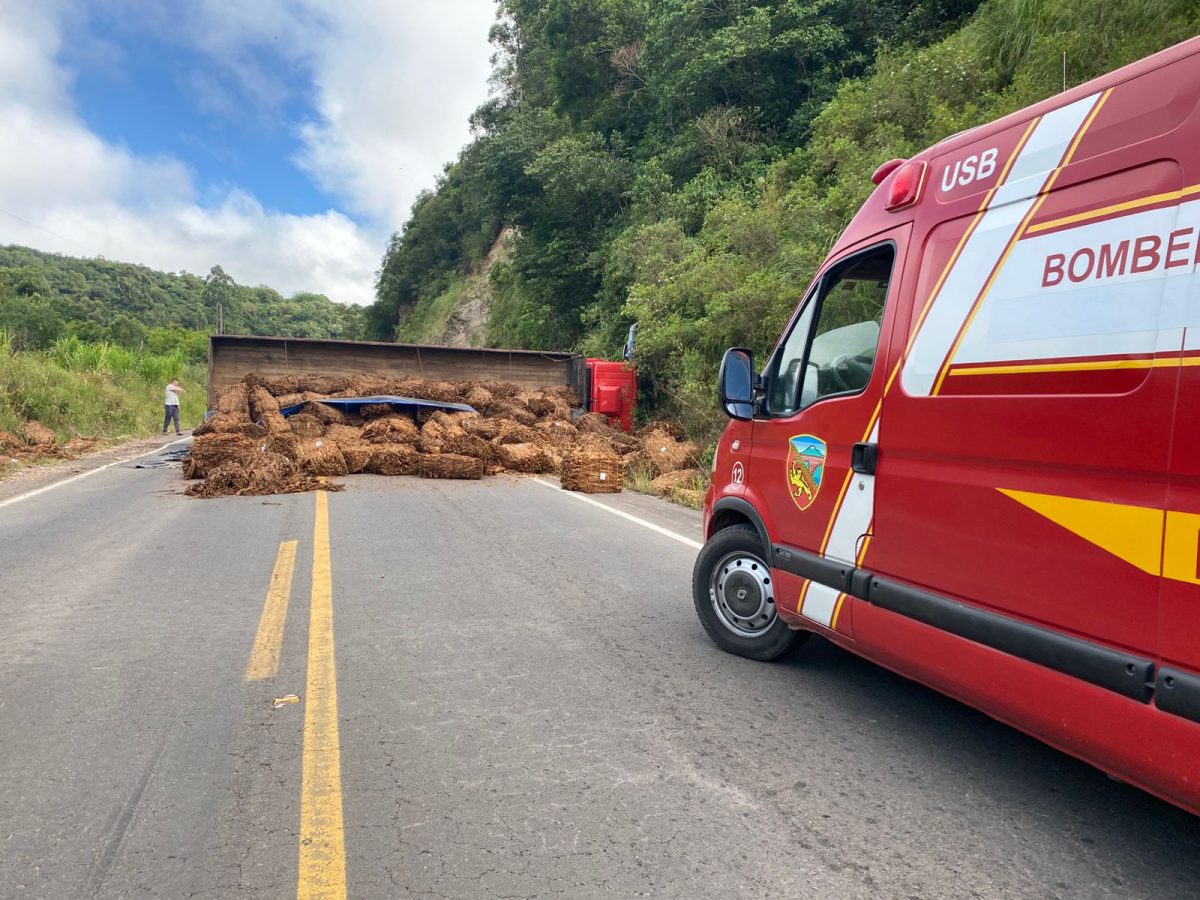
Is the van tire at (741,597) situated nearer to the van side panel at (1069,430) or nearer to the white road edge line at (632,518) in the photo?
the van side panel at (1069,430)

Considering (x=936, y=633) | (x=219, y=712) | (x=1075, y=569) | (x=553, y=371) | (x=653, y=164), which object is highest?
(x=653, y=164)

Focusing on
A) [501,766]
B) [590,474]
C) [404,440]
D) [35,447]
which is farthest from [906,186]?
[35,447]

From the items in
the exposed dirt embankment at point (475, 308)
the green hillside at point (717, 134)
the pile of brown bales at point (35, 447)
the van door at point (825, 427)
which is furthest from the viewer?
the exposed dirt embankment at point (475, 308)

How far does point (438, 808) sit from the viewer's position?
2783 millimetres

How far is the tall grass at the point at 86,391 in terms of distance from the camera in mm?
17609

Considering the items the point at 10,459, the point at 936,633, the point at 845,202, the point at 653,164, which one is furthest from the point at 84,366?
the point at 936,633

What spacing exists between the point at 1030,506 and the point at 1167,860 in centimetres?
125

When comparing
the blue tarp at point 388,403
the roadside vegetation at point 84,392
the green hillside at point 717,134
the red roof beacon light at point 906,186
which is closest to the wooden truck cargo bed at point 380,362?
the blue tarp at point 388,403

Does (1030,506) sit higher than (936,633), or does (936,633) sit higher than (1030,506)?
(1030,506)

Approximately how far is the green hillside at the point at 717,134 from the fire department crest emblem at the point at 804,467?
27.0 feet

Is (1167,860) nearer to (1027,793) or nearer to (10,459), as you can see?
(1027,793)

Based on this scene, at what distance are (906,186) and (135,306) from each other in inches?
3821

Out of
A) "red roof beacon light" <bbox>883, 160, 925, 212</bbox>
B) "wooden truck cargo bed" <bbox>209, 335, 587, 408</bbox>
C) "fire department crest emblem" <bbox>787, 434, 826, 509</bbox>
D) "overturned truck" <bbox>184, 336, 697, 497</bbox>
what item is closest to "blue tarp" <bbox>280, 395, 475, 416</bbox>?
"overturned truck" <bbox>184, 336, 697, 497</bbox>

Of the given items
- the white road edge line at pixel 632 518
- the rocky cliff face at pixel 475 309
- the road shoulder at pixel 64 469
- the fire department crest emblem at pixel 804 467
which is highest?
the rocky cliff face at pixel 475 309
